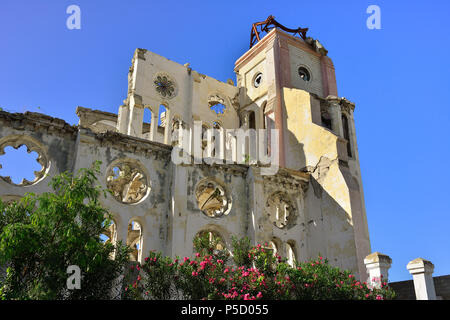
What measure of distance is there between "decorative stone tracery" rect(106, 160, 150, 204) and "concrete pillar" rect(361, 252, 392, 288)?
8.92 metres

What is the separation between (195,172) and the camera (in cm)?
1812

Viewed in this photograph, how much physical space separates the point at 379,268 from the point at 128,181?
11.8 m

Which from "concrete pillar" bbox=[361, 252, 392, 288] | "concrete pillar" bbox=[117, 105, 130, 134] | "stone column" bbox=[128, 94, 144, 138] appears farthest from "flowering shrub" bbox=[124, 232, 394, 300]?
"concrete pillar" bbox=[117, 105, 130, 134]

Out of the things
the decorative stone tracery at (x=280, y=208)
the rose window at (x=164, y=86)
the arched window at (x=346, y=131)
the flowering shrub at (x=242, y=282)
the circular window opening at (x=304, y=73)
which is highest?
the circular window opening at (x=304, y=73)

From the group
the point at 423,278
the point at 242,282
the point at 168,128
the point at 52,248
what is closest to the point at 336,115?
the point at 168,128

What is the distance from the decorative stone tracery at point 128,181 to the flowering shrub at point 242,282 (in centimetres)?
550

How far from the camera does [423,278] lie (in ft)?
38.2

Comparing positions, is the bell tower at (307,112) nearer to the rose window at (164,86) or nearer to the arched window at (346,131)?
the arched window at (346,131)

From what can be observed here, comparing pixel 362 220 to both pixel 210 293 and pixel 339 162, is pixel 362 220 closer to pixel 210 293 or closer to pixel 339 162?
pixel 339 162

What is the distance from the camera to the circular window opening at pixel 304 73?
84.8 ft

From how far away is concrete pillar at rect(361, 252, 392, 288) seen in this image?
12.2 m

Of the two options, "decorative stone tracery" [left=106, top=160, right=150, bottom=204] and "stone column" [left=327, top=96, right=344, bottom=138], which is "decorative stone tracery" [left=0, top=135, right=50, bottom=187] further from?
"stone column" [left=327, top=96, right=344, bottom=138]

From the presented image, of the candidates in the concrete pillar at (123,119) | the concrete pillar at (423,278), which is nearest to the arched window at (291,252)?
the concrete pillar at (423,278)

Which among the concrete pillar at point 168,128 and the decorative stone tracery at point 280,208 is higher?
the concrete pillar at point 168,128
